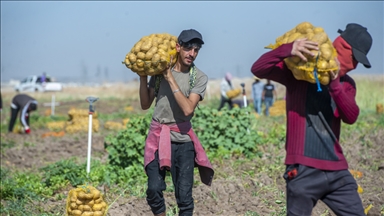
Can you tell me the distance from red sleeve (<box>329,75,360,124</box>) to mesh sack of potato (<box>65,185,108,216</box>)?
233 cm

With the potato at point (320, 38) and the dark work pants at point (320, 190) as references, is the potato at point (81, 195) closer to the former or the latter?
the dark work pants at point (320, 190)

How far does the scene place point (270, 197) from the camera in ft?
21.9

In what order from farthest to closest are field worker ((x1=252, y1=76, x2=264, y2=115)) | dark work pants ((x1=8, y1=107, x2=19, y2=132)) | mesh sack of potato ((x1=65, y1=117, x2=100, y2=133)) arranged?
field worker ((x1=252, y1=76, x2=264, y2=115)) < dark work pants ((x1=8, y1=107, x2=19, y2=132)) < mesh sack of potato ((x1=65, y1=117, x2=100, y2=133))

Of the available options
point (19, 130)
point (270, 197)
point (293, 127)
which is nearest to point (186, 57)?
point (293, 127)

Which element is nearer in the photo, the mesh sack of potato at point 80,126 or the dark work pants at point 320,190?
the dark work pants at point 320,190

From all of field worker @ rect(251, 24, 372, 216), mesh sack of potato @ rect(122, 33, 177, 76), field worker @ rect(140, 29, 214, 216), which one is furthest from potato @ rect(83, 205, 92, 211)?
field worker @ rect(251, 24, 372, 216)

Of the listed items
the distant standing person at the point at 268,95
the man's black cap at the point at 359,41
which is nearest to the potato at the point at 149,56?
the man's black cap at the point at 359,41

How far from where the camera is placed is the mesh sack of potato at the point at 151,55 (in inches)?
182

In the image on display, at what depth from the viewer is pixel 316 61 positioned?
11.7ft

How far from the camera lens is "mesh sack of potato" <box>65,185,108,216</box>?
507 centimetres

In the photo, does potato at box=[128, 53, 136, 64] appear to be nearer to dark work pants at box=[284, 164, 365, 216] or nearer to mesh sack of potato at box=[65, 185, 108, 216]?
mesh sack of potato at box=[65, 185, 108, 216]

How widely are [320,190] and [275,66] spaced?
33.0 inches

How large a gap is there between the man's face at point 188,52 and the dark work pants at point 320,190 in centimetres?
138

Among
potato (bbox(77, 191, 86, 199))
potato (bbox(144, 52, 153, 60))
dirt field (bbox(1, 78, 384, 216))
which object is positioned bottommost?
dirt field (bbox(1, 78, 384, 216))
